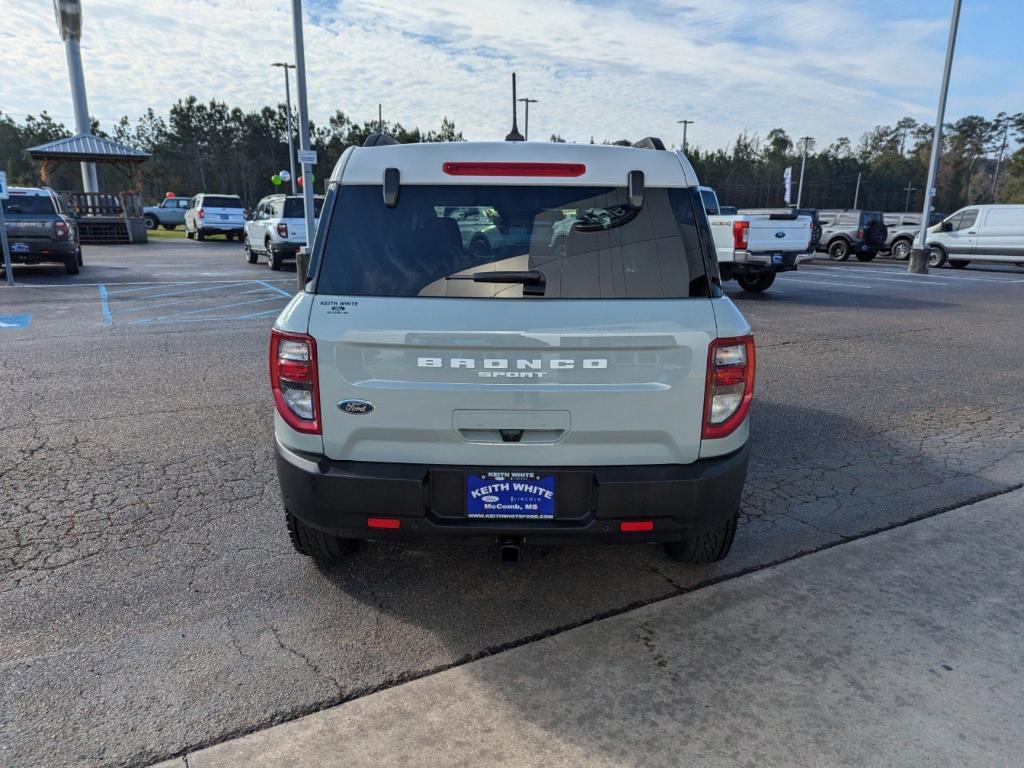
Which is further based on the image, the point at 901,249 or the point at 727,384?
the point at 901,249

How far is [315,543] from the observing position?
326 centimetres

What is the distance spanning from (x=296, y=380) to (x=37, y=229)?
15311 mm

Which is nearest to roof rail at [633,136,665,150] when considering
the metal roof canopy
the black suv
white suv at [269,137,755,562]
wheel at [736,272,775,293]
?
white suv at [269,137,755,562]

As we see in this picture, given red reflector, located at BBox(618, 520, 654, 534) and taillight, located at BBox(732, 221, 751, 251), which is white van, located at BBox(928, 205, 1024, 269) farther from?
red reflector, located at BBox(618, 520, 654, 534)

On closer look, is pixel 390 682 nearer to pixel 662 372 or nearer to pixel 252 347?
pixel 662 372

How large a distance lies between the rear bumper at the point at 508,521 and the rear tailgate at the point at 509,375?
79 mm

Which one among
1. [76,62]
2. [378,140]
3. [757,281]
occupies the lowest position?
[757,281]

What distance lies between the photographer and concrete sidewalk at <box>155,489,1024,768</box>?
7.46ft

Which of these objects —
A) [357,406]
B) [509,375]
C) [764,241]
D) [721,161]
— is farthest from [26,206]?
[721,161]

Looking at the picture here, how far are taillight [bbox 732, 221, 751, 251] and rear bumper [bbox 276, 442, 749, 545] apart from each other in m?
11.9

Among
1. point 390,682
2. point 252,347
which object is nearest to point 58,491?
point 390,682

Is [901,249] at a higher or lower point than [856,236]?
lower

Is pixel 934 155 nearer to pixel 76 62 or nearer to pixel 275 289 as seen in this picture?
pixel 275 289

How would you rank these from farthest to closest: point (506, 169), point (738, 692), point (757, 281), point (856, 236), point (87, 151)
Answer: point (87, 151), point (856, 236), point (757, 281), point (506, 169), point (738, 692)
